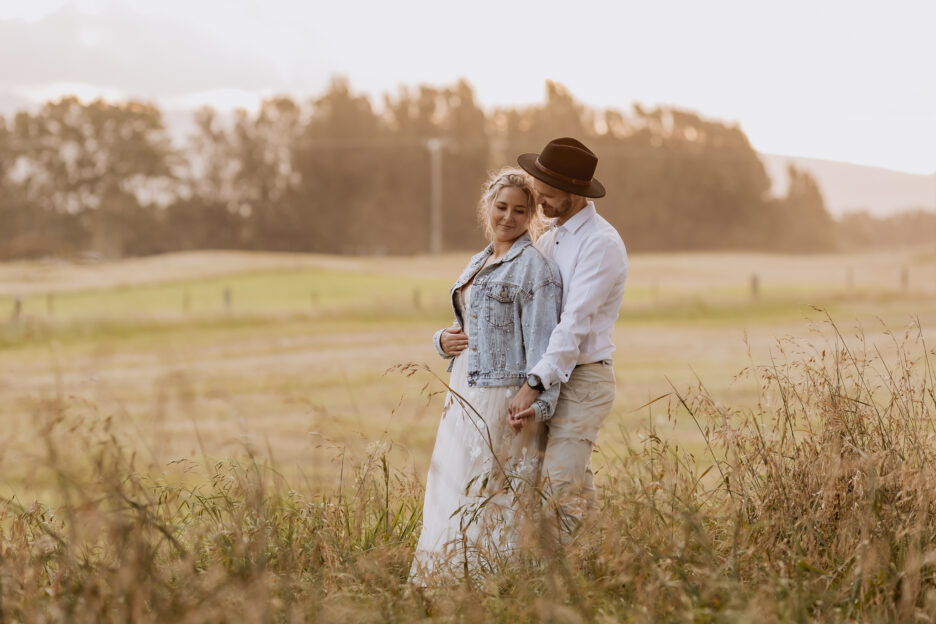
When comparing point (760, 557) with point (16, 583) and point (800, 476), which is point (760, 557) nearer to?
point (800, 476)

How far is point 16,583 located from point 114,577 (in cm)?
54

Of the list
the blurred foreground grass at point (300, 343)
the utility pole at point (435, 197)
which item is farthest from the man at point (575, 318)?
the utility pole at point (435, 197)

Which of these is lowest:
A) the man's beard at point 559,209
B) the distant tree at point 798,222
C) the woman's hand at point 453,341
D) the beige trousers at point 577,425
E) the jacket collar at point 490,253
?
the beige trousers at point 577,425

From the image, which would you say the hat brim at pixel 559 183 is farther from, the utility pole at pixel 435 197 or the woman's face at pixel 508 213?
the utility pole at pixel 435 197

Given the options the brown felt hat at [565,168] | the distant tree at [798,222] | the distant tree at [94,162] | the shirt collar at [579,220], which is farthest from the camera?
the distant tree at [798,222]

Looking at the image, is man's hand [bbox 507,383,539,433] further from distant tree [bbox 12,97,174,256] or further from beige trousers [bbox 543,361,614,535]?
distant tree [bbox 12,97,174,256]

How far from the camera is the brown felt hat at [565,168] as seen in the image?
13.1 ft

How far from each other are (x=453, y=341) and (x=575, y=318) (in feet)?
2.16

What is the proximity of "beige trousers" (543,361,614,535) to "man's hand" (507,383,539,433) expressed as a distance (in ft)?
0.51

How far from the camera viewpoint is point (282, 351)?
2342 cm

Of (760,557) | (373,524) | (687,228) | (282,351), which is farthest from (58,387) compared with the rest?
(687,228)

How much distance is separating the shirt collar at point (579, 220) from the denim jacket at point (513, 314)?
0.16 m

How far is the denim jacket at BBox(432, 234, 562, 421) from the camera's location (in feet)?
13.2

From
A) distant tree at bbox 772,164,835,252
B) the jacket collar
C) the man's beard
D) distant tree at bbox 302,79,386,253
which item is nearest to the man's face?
the man's beard
